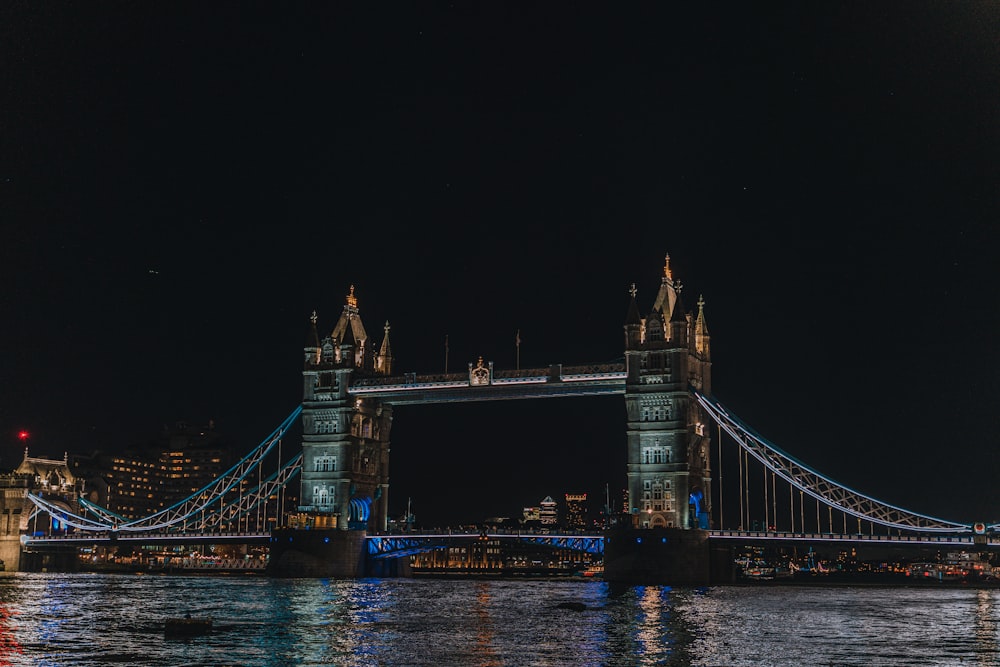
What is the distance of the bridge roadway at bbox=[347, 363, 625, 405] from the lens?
114500 millimetres

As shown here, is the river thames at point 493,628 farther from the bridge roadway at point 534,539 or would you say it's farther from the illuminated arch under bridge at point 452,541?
the illuminated arch under bridge at point 452,541

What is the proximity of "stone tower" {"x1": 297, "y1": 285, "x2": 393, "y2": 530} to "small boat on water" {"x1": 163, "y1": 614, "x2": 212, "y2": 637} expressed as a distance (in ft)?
214

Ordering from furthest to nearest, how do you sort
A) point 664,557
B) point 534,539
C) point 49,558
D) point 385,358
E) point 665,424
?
point 49,558, point 385,358, point 534,539, point 665,424, point 664,557

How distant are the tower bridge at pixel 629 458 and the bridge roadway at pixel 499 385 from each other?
0.43 feet

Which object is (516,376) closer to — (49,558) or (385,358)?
(385,358)

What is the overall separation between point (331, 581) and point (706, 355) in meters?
40.9

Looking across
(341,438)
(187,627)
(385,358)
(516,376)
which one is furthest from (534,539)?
(187,627)

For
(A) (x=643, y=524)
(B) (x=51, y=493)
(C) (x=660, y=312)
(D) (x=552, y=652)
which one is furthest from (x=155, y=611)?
(B) (x=51, y=493)

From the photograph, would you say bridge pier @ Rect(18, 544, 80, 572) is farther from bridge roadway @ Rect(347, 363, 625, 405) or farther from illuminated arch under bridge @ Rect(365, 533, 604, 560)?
bridge roadway @ Rect(347, 363, 625, 405)

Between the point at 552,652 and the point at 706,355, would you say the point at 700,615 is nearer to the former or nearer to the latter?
the point at 552,652

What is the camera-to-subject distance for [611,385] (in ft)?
379

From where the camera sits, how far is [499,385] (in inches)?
4631

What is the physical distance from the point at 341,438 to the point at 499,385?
19.4m

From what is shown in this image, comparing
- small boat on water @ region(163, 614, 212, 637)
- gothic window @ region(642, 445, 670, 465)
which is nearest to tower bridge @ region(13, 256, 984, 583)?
gothic window @ region(642, 445, 670, 465)
